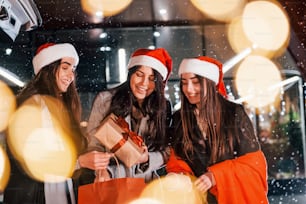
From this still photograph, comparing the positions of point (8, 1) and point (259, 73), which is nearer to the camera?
point (8, 1)

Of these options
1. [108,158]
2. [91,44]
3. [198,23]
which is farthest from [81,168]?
[198,23]

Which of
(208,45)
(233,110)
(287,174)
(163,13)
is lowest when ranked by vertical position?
(287,174)

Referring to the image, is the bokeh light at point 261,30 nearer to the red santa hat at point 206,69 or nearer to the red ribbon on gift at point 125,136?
the red santa hat at point 206,69

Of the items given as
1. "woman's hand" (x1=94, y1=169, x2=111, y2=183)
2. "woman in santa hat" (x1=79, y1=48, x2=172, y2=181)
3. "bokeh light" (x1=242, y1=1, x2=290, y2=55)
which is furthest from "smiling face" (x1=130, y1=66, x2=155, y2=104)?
"bokeh light" (x1=242, y1=1, x2=290, y2=55)

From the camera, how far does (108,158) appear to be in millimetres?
1943

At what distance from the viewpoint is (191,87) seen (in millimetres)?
2016

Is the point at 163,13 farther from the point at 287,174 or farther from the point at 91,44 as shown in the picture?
the point at 287,174

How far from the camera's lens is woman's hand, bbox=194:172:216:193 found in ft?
6.52

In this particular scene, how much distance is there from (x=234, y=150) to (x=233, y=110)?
18 centimetres

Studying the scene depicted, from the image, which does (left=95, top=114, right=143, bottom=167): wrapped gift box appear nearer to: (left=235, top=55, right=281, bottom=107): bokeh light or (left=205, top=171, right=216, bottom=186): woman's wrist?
(left=205, top=171, right=216, bottom=186): woman's wrist

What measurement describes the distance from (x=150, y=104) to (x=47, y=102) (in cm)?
44

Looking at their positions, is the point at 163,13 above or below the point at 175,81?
above

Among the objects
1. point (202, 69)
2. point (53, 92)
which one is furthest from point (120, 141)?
point (202, 69)

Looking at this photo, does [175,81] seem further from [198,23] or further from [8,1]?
[8,1]
